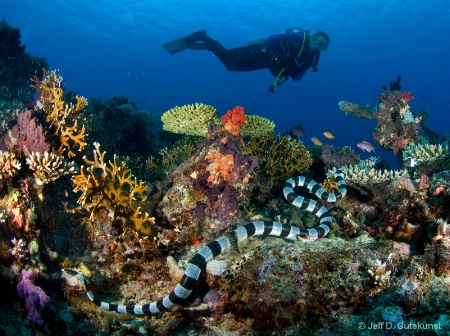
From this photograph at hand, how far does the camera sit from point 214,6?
54625 mm

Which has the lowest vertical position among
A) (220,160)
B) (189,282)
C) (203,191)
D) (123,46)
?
A: (189,282)

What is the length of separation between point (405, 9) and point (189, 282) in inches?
2658

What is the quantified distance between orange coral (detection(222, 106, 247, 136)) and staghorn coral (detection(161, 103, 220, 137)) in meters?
1.39

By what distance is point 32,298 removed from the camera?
2701 mm

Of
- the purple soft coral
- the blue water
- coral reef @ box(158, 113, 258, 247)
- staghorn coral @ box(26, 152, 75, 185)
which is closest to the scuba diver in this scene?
coral reef @ box(158, 113, 258, 247)

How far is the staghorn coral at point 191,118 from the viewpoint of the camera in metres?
5.73

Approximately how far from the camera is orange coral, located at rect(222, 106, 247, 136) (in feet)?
14.1

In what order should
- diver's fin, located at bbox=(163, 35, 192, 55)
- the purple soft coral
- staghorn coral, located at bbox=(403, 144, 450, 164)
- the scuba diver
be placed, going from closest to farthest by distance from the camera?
1. the purple soft coral
2. staghorn coral, located at bbox=(403, 144, 450, 164)
3. the scuba diver
4. diver's fin, located at bbox=(163, 35, 192, 55)

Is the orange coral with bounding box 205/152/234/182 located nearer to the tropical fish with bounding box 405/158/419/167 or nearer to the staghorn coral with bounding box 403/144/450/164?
the tropical fish with bounding box 405/158/419/167

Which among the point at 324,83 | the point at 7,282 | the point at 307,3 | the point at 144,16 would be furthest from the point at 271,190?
the point at 324,83

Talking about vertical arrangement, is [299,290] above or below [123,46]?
below

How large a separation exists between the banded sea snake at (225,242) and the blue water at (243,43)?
46.0m

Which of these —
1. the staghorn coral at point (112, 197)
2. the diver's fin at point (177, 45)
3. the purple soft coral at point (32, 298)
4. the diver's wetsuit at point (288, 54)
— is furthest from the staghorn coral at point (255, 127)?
the diver's fin at point (177, 45)

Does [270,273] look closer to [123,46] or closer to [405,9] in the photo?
[405,9]
